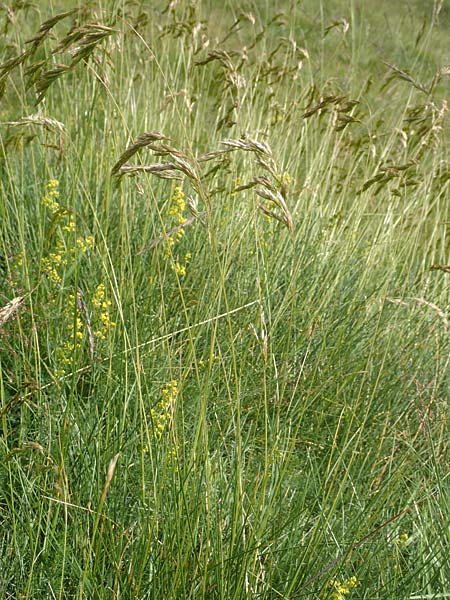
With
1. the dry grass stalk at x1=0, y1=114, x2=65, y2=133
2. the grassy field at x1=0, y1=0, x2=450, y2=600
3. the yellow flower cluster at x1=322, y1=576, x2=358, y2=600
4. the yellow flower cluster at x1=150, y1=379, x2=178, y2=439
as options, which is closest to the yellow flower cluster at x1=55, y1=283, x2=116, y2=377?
the grassy field at x1=0, y1=0, x2=450, y2=600

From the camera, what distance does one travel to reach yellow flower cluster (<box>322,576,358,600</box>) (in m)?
1.69

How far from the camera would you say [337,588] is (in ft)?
5.64

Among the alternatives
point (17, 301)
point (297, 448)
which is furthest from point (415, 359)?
point (17, 301)

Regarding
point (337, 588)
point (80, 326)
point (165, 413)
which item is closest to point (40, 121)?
point (80, 326)

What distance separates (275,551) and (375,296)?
1.51m

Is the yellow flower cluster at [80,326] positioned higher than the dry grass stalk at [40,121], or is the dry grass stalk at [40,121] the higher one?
the dry grass stalk at [40,121]

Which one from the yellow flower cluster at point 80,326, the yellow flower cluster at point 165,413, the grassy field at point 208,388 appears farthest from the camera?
the yellow flower cluster at point 80,326

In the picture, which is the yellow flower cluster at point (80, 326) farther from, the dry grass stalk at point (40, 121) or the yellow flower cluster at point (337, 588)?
the yellow flower cluster at point (337, 588)

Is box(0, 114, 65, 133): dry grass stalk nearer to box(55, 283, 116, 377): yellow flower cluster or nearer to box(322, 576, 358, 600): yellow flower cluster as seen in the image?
box(55, 283, 116, 377): yellow flower cluster

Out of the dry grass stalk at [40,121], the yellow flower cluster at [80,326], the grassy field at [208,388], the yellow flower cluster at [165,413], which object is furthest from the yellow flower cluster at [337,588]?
the dry grass stalk at [40,121]

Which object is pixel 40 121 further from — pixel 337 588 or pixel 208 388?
pixel 337 588

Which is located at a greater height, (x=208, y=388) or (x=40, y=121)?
(x=40, y=121)

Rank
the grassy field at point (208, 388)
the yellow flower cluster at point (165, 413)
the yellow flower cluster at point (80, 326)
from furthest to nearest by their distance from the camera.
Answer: the yellow flower cluster at point (80, 326), the yellow flower cluster at point (165, 413), the grassy field at point (208, 388)

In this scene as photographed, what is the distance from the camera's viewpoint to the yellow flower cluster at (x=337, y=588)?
1.69 m
